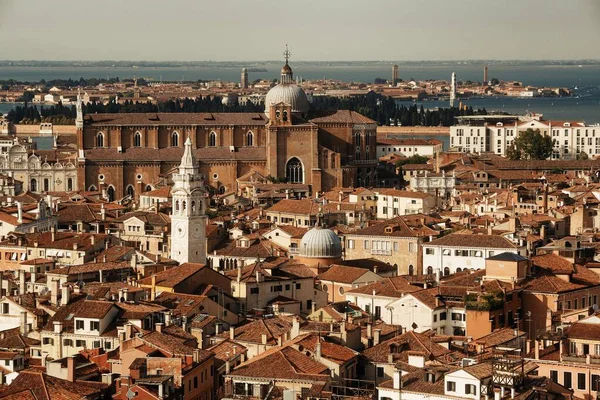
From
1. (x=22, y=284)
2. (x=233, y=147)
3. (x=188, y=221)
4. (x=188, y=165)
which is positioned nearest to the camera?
(x=22, y=284)

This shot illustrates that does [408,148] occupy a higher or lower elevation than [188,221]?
lower

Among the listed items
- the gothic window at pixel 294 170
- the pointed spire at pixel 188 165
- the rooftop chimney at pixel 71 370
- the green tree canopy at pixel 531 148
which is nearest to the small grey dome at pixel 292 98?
the gothic window at pixel 294 170

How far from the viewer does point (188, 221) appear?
21.4m

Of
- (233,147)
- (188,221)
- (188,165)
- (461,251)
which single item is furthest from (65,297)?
(233,147)

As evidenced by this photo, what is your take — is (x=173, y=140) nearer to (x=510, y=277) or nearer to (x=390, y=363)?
(x=510, y=277)

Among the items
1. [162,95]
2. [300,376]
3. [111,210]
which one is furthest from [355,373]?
[162,95]

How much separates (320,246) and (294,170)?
17.0 metres

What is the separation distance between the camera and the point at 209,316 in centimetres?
1648

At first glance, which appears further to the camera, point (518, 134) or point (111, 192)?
point (518, 134)

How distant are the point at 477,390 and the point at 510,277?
633cm

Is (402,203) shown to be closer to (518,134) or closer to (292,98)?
(292,98)

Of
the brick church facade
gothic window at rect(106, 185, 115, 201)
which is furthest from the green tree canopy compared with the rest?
gothic window at rect(106, 185, 115, 201)

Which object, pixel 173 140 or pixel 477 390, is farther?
pixel 173 140

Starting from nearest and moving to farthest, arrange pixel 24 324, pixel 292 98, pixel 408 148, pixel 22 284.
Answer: pixel 24 324
pixel 22 284
pixel 292 98
pixel 408 148
